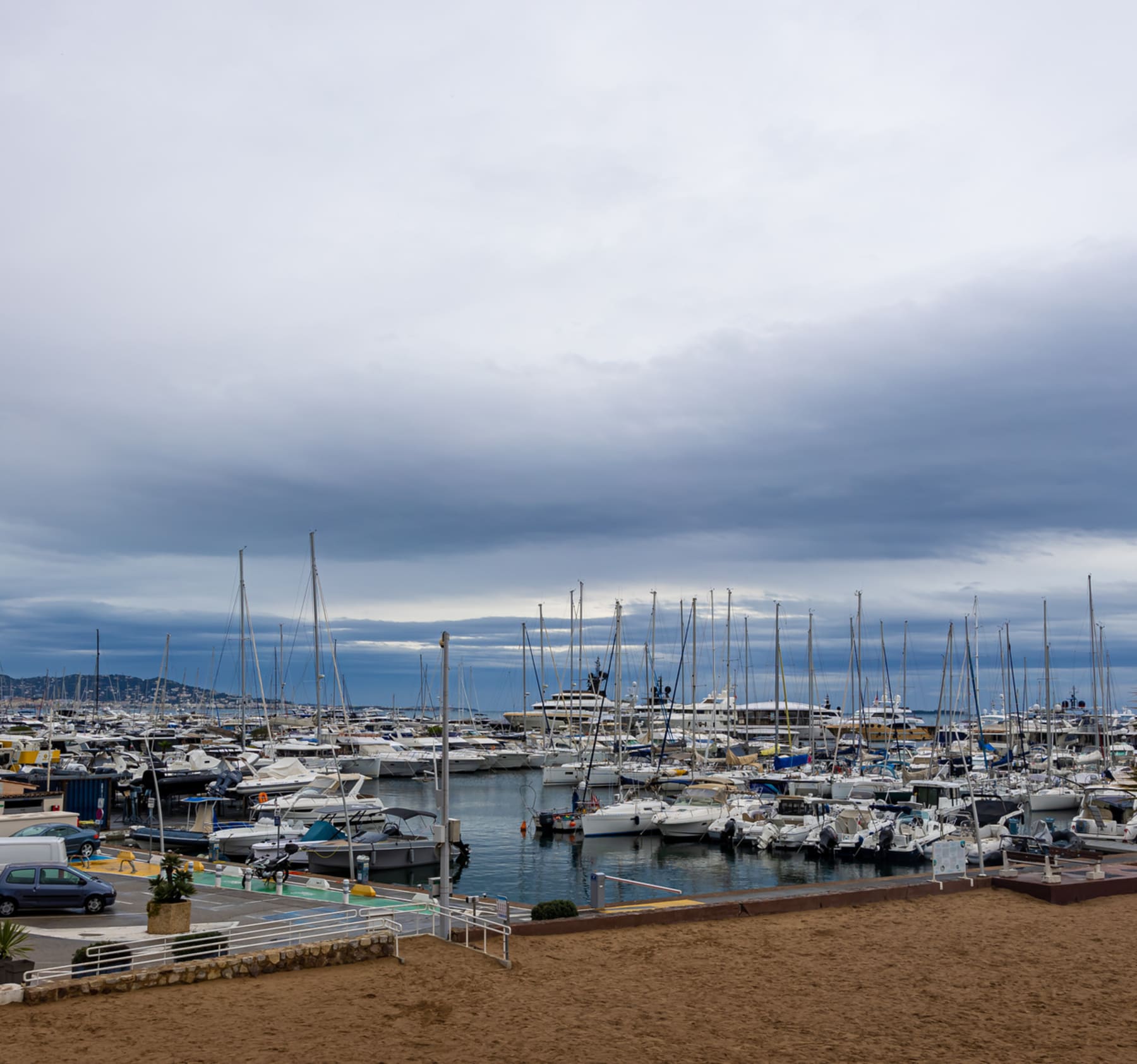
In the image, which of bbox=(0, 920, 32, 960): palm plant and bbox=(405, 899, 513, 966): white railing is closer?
bbox=(0, 920, 32, 960): palm plant

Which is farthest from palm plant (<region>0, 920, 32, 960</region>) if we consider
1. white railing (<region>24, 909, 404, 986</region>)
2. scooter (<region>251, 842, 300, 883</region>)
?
scooter (<region>251, 842, 300, 883</region>)

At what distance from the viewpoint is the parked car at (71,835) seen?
37750mm

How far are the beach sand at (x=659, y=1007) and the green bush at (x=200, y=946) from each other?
84cm

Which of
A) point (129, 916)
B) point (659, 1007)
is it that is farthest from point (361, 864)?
point (659, 1007)

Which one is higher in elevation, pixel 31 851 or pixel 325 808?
pixel 31 851

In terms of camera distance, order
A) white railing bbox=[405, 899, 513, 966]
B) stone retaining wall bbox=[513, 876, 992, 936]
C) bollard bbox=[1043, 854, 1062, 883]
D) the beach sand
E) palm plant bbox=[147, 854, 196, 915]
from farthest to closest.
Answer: bollard bbox=[1043, 854, 1062, 883], stone retaining wall bbox=[513, 876, 992, 936], white railing bbox=[405, 899, 513, 966], palm plant bbox=[147, 854, 196, 915], the beach sand

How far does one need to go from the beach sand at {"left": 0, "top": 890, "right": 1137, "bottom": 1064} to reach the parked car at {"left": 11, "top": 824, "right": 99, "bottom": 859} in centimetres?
2106

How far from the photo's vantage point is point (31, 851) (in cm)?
2966

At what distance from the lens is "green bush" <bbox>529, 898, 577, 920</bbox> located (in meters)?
26.4

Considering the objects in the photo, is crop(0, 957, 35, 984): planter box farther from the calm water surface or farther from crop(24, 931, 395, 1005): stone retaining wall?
the calm water surface

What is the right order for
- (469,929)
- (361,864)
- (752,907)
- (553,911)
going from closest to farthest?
(469,929)
(553,911)
(752,907)
(361,864)

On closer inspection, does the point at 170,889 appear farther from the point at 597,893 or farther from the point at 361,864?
the point at 361,864

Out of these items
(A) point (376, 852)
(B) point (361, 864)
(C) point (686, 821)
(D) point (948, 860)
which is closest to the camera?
(D) point (948, 860)

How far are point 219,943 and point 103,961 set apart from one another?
239 centimetres
